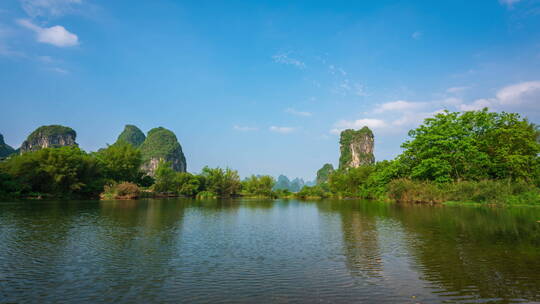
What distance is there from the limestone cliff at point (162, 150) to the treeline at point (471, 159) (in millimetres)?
120548

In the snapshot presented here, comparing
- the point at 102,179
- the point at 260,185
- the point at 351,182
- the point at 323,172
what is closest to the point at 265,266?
the point at 102,179

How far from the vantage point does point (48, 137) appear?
A: 4911 inches

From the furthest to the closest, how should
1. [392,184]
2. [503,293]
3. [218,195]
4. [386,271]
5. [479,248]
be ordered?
A: 1. [218,195]
2. [392,184]
3. [479,248]
4. [386,271]
5. [503,293]

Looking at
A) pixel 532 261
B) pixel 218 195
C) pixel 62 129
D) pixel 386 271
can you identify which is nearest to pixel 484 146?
pixel 532 261

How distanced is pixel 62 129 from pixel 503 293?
15127 cm

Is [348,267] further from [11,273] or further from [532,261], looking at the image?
[11,273]

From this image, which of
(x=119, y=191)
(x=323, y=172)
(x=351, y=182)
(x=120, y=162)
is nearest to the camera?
(x=119, y=191)

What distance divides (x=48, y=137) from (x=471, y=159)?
467ft

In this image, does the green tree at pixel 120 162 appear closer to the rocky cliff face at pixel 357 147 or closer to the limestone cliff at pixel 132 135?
the rocky cliff face at pixel 357 147

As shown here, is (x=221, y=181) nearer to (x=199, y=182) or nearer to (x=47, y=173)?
(x=199, y=182)

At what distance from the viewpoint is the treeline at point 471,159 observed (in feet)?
119

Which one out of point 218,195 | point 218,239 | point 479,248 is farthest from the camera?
point 218,195

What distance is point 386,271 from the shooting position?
889 cm

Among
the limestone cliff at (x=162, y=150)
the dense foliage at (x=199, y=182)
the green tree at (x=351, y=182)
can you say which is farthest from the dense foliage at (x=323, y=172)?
the dense foliage at (x=199, y=182)
